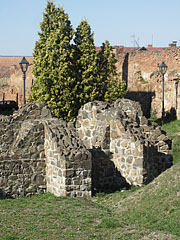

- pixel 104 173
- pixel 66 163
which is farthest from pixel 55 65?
pixel 66 163

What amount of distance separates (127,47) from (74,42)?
2926cm

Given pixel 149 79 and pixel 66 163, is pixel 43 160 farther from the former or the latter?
pixel 149 79

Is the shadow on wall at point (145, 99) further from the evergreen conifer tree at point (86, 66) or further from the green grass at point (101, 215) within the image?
the green grass at point (101, 215)

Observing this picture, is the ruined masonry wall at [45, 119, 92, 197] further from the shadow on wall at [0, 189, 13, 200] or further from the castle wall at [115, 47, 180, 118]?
the castle wall at [115, 47, 180, 118]

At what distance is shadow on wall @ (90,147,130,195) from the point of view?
40.1ft

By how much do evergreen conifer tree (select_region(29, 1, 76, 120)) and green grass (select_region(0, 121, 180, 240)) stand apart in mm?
12296

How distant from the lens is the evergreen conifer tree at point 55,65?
23.2 m

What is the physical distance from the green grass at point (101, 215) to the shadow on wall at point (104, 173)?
3.03 feet

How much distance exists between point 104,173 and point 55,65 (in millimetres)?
12284

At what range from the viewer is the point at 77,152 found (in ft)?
35.0

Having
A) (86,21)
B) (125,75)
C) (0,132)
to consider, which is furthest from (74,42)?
(0,132)

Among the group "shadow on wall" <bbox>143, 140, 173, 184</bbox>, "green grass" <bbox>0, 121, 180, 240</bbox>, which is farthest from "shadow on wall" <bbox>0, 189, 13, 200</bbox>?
"shadow on wall" <bbox>143, 140, 173, 184</bbox>

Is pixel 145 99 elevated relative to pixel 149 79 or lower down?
lower down

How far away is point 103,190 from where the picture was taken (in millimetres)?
11820
